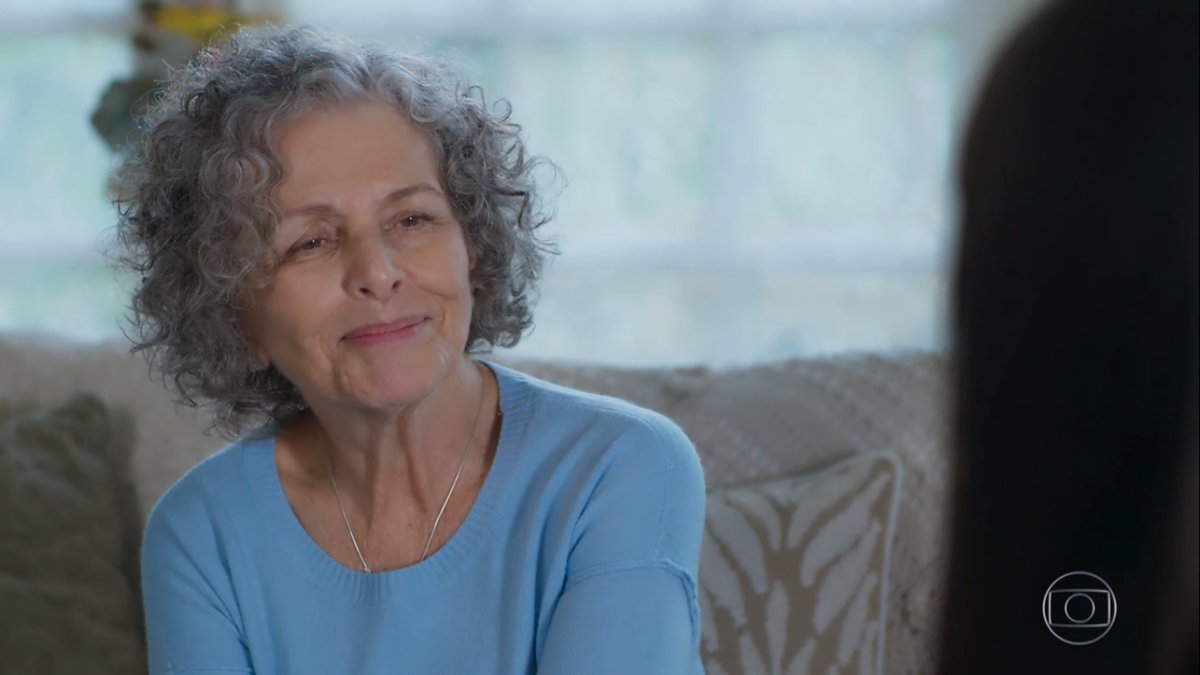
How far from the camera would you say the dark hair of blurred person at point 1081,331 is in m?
0.31

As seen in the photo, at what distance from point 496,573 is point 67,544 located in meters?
0.75

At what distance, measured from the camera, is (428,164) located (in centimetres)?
152

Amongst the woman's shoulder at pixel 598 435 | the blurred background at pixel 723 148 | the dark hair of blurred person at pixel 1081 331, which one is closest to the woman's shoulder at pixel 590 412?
the woman's shoulder at pixel 598 435

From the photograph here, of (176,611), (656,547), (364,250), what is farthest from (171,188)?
(656,547)

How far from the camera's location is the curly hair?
1.48 m

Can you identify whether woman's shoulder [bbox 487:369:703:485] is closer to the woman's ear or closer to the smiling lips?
the smiling lips

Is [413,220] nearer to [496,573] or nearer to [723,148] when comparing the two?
[496,573]

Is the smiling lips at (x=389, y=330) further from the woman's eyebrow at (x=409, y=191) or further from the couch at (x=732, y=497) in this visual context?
the couch at (x=732, y=497)

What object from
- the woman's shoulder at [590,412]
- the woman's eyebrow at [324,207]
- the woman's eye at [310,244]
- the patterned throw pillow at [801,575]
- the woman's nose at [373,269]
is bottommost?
the patterned throw pillow at [801,575]

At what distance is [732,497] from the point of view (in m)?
1.87

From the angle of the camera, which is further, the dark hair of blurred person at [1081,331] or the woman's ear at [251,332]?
the woman's ear at [251,332]

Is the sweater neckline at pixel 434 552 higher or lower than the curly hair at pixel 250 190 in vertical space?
lower

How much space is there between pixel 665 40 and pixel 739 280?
0.53 m

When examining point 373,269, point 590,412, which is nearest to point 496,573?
point 590,412
